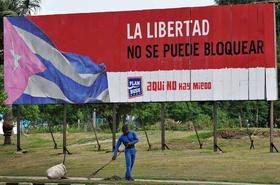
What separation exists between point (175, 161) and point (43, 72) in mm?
8227

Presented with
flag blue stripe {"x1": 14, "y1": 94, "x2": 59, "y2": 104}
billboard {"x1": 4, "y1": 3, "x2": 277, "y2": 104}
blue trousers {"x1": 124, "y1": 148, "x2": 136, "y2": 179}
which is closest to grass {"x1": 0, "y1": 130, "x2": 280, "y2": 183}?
blue trousers {"x1": 124, "y1": 148, "x2": 136, "y2": 179}

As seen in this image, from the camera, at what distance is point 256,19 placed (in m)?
25.8

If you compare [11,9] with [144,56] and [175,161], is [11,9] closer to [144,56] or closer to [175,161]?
[144,56]

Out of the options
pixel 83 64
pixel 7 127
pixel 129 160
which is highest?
pixel 83 64

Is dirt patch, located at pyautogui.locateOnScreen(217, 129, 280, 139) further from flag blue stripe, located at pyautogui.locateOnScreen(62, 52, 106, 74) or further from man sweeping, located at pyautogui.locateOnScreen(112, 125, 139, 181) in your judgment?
man sweeping, located at pyautogui.locateOnScreen(112, 125, 139, 181)

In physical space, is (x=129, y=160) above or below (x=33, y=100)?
below

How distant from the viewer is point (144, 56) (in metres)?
27.0

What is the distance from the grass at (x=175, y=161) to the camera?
19750mm

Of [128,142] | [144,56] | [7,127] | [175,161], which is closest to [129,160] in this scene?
[128,142]

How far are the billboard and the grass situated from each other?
95.8 inches

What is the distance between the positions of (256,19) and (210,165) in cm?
729

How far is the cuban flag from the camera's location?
27.6 metres

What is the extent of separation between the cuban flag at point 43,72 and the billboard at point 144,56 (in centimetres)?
4

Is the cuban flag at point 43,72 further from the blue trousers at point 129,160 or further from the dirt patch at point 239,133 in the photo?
the blue trousers at point 129,160
